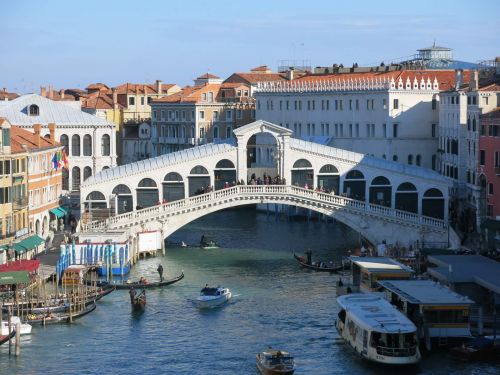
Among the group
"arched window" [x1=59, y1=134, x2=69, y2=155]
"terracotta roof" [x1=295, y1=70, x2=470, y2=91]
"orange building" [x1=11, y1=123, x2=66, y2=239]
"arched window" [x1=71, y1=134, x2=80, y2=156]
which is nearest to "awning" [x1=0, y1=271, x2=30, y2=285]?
"orange building" [x1=11, y1=123, x2=66, y2=239]

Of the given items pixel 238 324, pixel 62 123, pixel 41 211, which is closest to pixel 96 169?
pixel 62 123

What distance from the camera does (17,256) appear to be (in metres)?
49.7

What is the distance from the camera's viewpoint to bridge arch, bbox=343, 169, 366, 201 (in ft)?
195

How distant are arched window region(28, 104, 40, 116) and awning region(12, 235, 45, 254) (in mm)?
19819

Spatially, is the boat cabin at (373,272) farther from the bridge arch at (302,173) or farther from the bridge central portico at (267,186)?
the bridge arch at (302,173)

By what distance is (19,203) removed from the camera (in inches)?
2031

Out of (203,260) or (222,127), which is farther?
(222,127)

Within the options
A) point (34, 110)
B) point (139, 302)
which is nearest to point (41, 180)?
point (139, 302)

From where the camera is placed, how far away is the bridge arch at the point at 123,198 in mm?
58812

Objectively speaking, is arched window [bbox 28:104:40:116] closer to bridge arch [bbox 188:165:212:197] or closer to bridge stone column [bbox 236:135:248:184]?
bridge arch [bbox 188:165:212:197]

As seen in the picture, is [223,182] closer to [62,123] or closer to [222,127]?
[62,123]

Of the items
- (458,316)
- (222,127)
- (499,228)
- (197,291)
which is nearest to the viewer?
(458,316)

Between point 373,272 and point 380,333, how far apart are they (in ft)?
25.2

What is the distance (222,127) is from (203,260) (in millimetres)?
32235
